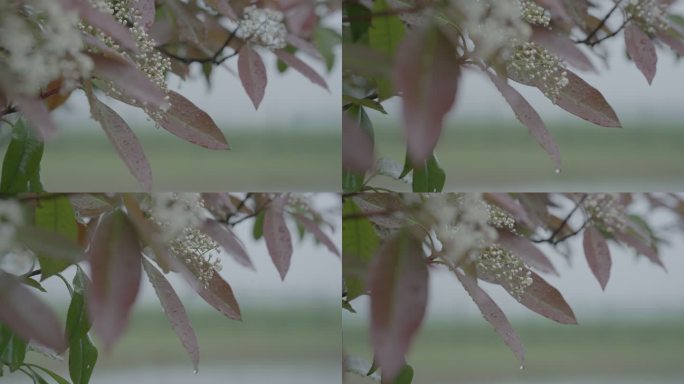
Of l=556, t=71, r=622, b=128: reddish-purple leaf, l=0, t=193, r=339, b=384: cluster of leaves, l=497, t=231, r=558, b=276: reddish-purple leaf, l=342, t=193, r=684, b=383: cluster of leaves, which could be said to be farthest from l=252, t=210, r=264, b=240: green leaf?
l=556, t=71, r=622, b=128: reddish-purple leaf

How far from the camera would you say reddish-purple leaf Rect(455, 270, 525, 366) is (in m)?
1.02

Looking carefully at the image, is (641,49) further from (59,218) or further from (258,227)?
(59,218)

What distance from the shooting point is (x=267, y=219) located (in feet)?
3.76

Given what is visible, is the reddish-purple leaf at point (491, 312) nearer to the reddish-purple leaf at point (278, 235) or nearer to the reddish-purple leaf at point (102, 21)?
the reddish-purple leaf at point (278, 235)

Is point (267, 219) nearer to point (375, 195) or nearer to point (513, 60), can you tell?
point (375, 195)

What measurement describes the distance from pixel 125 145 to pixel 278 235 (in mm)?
276

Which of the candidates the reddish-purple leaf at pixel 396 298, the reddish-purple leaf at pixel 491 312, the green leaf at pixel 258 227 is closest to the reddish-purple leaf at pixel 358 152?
the reddish-purple leaf at pixel 396 298

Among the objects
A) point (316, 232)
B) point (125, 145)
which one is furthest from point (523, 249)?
point (125, 145)

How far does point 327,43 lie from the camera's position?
116 cm

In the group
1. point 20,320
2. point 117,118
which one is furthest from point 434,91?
point 117,118

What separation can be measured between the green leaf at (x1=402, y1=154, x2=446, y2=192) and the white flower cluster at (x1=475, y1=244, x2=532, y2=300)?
0.38 ft

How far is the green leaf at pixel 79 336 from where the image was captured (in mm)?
1000

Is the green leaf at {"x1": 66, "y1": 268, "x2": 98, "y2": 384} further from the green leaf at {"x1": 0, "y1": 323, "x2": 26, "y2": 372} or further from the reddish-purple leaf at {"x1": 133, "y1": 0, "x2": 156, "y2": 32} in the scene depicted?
the reddish-purple leaf at {"x1": 133, "y1": 0, "x2": 156, "y2": 32}

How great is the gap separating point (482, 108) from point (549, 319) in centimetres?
31
